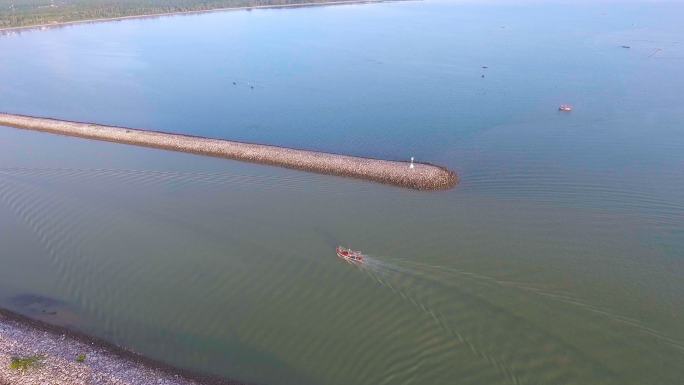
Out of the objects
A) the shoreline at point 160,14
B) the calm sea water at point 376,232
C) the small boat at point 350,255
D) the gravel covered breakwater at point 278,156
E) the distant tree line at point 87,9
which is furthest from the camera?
the distant tree line at point 87,9

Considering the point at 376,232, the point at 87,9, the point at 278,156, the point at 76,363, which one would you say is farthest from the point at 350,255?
the point at 87,9

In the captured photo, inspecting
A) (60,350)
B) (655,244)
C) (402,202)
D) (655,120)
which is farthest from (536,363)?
(655,120)

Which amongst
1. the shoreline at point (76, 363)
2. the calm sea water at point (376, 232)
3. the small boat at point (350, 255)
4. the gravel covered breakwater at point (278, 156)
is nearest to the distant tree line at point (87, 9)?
the calm sea water at point (376, 232)

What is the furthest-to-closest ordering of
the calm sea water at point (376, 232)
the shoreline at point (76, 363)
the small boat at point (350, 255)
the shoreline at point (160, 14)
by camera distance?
the shoreline at point (160, 14), the small boat at point (350, 255), the calm sea water at point (376, 232), the shoreline at point (76, 363)

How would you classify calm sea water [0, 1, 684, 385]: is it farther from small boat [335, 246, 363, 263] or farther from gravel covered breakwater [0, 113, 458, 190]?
gravel covered breakwater [0, 113, 458, 190]

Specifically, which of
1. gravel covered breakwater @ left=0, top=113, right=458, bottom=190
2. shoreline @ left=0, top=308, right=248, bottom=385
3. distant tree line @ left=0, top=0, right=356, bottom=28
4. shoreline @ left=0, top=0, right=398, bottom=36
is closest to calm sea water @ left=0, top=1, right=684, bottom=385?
shoreline @ left=0, top=308, right=248, bottom=385

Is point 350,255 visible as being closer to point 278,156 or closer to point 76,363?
point 76,363

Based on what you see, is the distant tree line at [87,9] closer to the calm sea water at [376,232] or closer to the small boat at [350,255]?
the calm sea water at [376,232]
